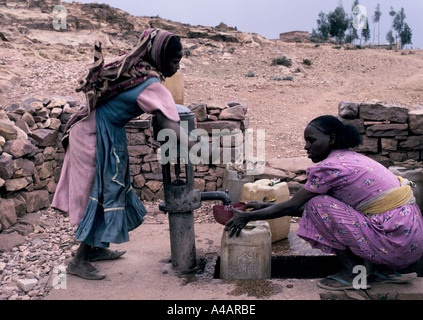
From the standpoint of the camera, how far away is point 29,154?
4.63 meters

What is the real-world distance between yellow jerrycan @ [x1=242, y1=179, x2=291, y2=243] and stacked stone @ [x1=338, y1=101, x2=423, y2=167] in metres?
1.86

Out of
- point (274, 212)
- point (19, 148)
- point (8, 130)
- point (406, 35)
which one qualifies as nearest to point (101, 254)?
point (274, 212)

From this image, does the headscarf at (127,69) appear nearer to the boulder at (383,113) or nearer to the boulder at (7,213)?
the boulder at (7,213)

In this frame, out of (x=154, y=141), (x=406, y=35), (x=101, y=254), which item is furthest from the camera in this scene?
(x=406, y=35)

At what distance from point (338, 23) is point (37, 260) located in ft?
116

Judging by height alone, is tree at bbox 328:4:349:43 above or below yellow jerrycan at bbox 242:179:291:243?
above

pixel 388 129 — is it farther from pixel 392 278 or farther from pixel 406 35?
pixel 406 35

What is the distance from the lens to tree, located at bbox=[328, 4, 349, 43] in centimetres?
3481

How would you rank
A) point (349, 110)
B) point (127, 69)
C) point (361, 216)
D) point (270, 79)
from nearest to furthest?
1. point (361, 216)
2. point (127, 69)
3. point (349, 110)
4. point (270, 79)

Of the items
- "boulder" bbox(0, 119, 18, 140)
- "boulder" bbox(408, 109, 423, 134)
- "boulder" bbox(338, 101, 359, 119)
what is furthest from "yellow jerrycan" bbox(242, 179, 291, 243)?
"boulder" bbox(0, 119, 18, 140)

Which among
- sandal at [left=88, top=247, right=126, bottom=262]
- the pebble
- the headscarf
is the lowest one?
the pebble

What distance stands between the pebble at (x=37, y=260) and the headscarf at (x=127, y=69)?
4.13ft

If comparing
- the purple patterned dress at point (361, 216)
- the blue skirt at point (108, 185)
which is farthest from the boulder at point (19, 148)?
the purple patterned dress at point (361, 216)

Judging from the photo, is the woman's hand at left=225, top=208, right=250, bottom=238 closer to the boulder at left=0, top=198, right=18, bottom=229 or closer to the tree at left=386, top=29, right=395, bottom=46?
the boulder at left=0, top=198, right=18, bottom=229
